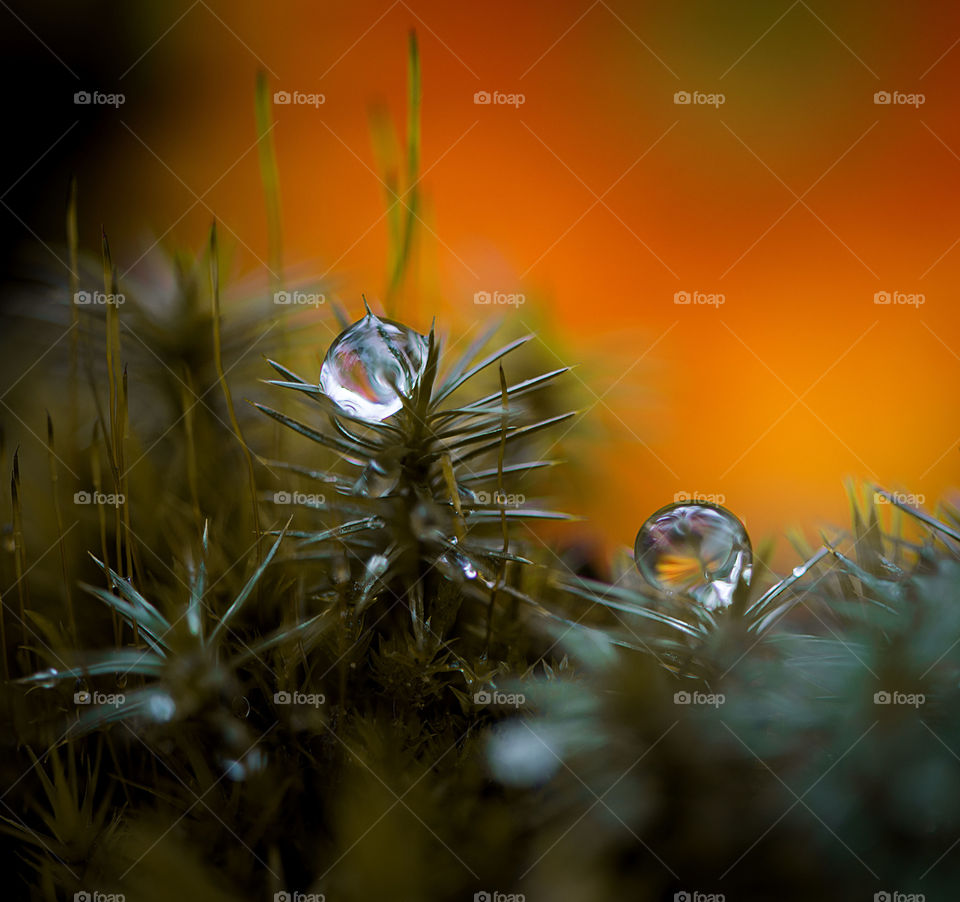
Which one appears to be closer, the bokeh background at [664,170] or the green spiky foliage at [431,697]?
the green spiky foliage at [431,697]

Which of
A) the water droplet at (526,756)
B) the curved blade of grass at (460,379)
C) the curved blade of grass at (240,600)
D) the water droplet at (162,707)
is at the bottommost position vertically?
the water droplet at (526,756)

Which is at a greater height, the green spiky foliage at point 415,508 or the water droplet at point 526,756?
the green spiky foliage at point 415,508

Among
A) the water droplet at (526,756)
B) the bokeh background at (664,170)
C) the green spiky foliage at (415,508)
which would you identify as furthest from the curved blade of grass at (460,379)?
the bokeh background at (664,170)

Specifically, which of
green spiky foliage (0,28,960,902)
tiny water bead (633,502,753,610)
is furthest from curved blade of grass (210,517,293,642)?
tiny water bead (633,502,753,610)

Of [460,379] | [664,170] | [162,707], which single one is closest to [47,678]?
[162,707]

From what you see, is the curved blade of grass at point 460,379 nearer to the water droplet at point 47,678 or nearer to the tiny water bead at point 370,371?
the tiny water bead at point 370,371

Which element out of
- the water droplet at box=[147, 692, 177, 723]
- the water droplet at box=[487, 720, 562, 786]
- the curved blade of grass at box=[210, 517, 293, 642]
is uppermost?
the curved blade of grass at box=[210, 517, 293, 642]

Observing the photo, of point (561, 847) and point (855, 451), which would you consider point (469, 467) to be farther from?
point (855, 451)

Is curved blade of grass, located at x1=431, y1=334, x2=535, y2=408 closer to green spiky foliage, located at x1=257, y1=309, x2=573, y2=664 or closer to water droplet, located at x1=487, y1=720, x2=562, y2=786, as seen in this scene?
green spiky foliage, located at x1=257, y1=309, x2=573, y2=664
